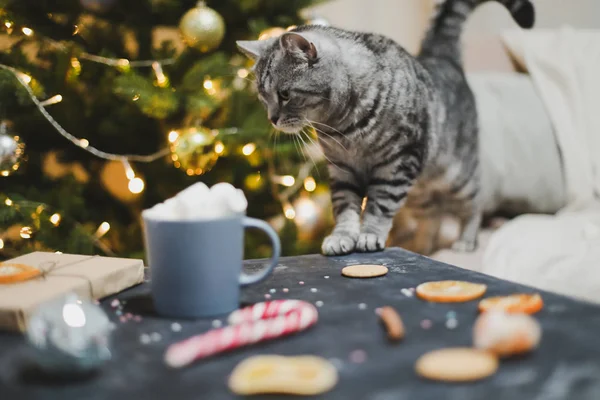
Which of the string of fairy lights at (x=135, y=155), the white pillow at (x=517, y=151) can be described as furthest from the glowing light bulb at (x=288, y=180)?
the white pillow at (x=517, y=151)

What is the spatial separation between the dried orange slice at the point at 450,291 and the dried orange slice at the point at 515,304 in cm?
2

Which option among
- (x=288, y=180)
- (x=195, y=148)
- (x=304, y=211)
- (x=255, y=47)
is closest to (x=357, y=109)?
(x=255, y=47)

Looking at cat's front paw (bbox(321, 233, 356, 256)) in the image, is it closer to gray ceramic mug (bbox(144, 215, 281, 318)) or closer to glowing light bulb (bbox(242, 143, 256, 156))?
gray ceramic mug (bbox(144, 215, 281, 318))

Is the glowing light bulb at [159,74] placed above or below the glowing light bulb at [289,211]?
above

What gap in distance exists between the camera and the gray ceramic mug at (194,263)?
55 cm

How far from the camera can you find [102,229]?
154cm

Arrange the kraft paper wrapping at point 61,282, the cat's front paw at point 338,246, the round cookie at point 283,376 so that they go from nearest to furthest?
the round cookie at point 283,376 → the kraft paper wrapping at point 61,282 → the cat's front paw at point 338,246

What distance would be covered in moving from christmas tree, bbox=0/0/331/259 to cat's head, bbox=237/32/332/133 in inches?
7.2

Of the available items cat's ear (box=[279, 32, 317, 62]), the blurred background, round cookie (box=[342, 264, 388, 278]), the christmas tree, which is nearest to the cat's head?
cat's ear (box=[279, 32, 317, 62])

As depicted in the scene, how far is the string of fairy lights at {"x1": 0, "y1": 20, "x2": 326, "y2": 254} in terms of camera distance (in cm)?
128

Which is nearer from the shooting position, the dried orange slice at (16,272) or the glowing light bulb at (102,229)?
the dried orange slice at (16,272)

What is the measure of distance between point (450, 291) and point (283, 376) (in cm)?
26

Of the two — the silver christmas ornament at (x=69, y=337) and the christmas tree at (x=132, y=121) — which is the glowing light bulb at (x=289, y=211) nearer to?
the christmas tree at (x=132, y=121)

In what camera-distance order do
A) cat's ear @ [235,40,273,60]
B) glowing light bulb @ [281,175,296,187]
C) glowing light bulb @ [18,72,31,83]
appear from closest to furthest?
cat's ear @ [235,40,273,60] → glowing light bulb @ [18,72,31,83] → glowing light bulb @ [281,175,296,187]
